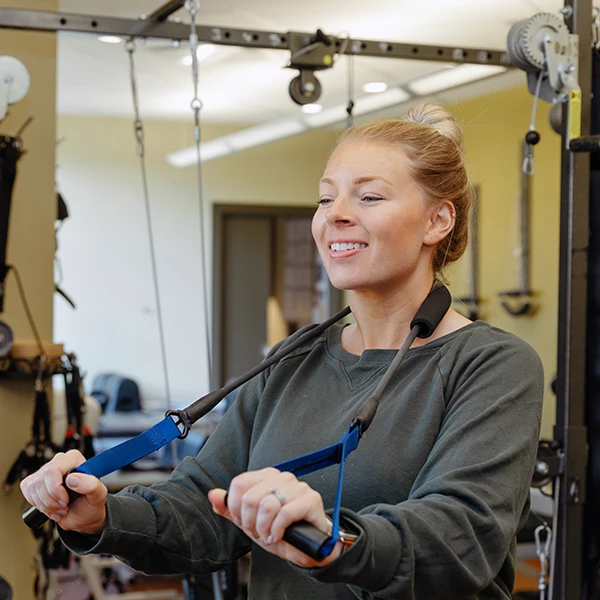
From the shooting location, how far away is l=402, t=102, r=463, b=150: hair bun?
4.66ft

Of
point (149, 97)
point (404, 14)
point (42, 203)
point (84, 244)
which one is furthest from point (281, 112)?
point (42, 203)

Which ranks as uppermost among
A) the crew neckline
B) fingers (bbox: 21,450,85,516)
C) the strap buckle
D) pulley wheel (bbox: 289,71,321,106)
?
pulley wheel (bbox: 289,71,321,106)

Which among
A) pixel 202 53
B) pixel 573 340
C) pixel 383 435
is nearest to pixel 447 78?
pixel 202 53

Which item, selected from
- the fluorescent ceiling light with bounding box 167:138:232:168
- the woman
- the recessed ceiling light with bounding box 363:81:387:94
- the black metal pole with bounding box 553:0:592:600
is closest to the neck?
the woman

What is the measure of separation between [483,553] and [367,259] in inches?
16.5

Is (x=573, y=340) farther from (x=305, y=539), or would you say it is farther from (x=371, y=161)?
(x=305, y=539)

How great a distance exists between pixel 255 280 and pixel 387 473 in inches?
315

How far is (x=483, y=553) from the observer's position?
3.50ft

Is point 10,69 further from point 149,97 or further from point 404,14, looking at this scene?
point 149,97

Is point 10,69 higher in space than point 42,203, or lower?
higher

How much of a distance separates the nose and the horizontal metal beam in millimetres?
1383

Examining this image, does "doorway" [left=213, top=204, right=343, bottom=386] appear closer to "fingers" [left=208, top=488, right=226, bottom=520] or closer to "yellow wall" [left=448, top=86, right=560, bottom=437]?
"yellow wall" [left=448, top=86, right=560, bottom=437]

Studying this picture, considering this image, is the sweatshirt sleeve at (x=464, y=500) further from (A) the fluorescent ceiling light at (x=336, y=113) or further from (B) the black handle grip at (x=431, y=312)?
(A) the fluorescent ceiling light at (x=336, y=113)

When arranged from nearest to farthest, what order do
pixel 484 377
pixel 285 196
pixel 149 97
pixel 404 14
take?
pixel 484 377 < pixel 404 14 < pixel 149 97 < pixel 285 196
